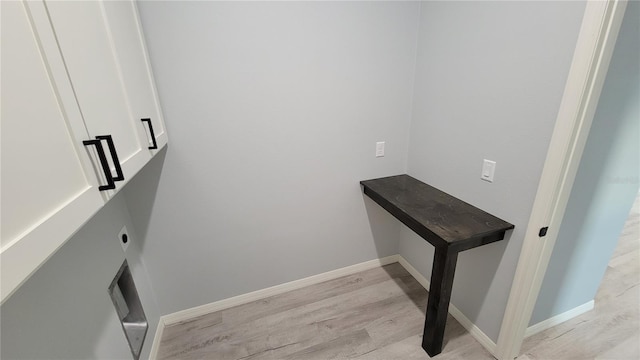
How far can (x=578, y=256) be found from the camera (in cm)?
162

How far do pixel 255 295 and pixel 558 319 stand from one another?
219 cm

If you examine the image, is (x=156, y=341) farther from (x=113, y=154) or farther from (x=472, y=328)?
(x=472, y=328)

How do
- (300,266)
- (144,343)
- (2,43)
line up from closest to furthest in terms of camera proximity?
1. (2,43)
2. (144,343)
3. (300,266)

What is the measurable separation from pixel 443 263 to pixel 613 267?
7.32 feet

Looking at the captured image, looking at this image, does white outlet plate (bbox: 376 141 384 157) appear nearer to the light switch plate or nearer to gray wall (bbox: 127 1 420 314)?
gray wall (bbox: 127 1 420 314)

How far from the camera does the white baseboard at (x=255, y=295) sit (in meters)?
1.87

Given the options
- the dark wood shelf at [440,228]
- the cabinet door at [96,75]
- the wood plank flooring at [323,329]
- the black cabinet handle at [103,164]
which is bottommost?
the wood plank flooring at [323,329]

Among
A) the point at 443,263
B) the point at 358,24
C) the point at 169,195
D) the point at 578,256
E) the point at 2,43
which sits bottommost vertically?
the point at 578,256

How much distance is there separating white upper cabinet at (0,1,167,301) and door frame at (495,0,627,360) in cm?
A: 169

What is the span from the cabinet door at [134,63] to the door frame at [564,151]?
178cm

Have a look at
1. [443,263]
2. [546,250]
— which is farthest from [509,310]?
[443,263]

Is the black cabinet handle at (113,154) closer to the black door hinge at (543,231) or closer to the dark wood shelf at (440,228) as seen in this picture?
the dark wood shelf at (440,228)

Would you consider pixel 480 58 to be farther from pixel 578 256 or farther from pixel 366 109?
pixel 578 256

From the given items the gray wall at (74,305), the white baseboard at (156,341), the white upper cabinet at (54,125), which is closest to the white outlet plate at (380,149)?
the white upper cabinet at (54,125)
